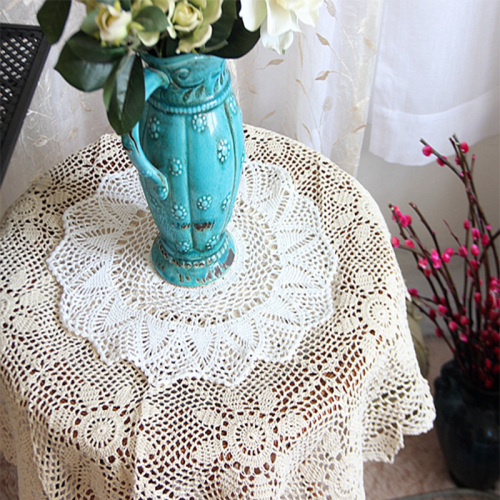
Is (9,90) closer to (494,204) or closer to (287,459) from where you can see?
(287,459)

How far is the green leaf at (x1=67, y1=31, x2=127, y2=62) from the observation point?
20.2 inches

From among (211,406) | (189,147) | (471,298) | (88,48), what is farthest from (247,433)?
(471,298)

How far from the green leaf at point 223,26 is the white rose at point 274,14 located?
0.02 meters

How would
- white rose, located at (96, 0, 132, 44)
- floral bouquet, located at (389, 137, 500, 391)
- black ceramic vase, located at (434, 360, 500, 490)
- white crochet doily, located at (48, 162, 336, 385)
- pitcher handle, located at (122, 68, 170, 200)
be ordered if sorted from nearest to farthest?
white rose, located at (96, 0, 132, 44) → pitcher handle, located at (122, 68, 170, 200) → white crochet doily, located at (48, 162, 336, 385) → floral bouquet, located at (389, 137, 500, 391) → black ceramic vase, located at (434, 360, 500, 490)

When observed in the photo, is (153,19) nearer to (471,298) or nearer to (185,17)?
(185,17)

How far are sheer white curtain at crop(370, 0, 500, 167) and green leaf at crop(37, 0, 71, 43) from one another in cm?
74

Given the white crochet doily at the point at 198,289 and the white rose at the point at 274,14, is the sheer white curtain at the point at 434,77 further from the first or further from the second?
the white rose at the point at 274,14

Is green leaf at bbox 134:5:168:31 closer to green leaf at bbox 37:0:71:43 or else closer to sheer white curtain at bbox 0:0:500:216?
green leaf at bbox 37:0:71:43

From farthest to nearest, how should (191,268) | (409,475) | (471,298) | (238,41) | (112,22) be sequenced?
(409,475) < (471,298) < (191,268) < (238,41) < (112,22)

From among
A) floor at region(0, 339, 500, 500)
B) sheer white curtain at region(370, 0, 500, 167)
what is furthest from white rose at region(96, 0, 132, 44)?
floor at region(0, 339, 500, 500)

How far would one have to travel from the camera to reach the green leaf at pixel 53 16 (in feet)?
1.76

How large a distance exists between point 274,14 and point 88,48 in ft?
0.55

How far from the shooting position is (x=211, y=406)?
2.23 ft

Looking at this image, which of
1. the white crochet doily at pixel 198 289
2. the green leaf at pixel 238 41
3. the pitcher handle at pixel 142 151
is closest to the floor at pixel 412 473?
the white crochet doily at pixel 198 289
